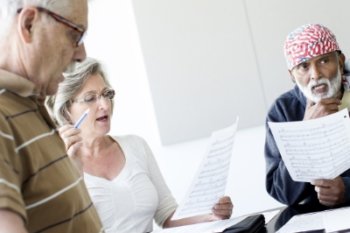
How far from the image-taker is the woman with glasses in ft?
5.57

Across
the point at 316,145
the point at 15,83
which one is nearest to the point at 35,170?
the point at 15,83

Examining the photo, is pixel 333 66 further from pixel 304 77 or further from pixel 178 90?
pixel 178 90

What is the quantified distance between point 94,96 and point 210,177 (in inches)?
25.3

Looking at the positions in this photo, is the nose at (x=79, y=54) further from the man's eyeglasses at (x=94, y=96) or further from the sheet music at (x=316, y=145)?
the man's eyeglasses at (x=94, y=96)

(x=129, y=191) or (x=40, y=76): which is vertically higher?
(x=40, y=76)

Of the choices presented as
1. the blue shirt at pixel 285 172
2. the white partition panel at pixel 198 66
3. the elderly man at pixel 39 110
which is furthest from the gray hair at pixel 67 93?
the elderly man at pixel 39 110

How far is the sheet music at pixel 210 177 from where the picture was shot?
4.26 feet

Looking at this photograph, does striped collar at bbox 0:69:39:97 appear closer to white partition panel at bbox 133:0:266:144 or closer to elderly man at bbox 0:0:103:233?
elderly man at bbox 0:0:103:233

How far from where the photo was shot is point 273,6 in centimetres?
224

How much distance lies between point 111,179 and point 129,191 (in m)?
0.08

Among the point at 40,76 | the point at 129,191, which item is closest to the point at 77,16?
the point at 40,76

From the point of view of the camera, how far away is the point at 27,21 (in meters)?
0.78

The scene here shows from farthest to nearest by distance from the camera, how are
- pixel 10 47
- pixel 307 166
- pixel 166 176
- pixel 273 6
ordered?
pixel 166 176
pixel 273 6
pixel 307 166
pixel 10 47

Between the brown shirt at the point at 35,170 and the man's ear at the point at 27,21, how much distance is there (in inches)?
2.5
